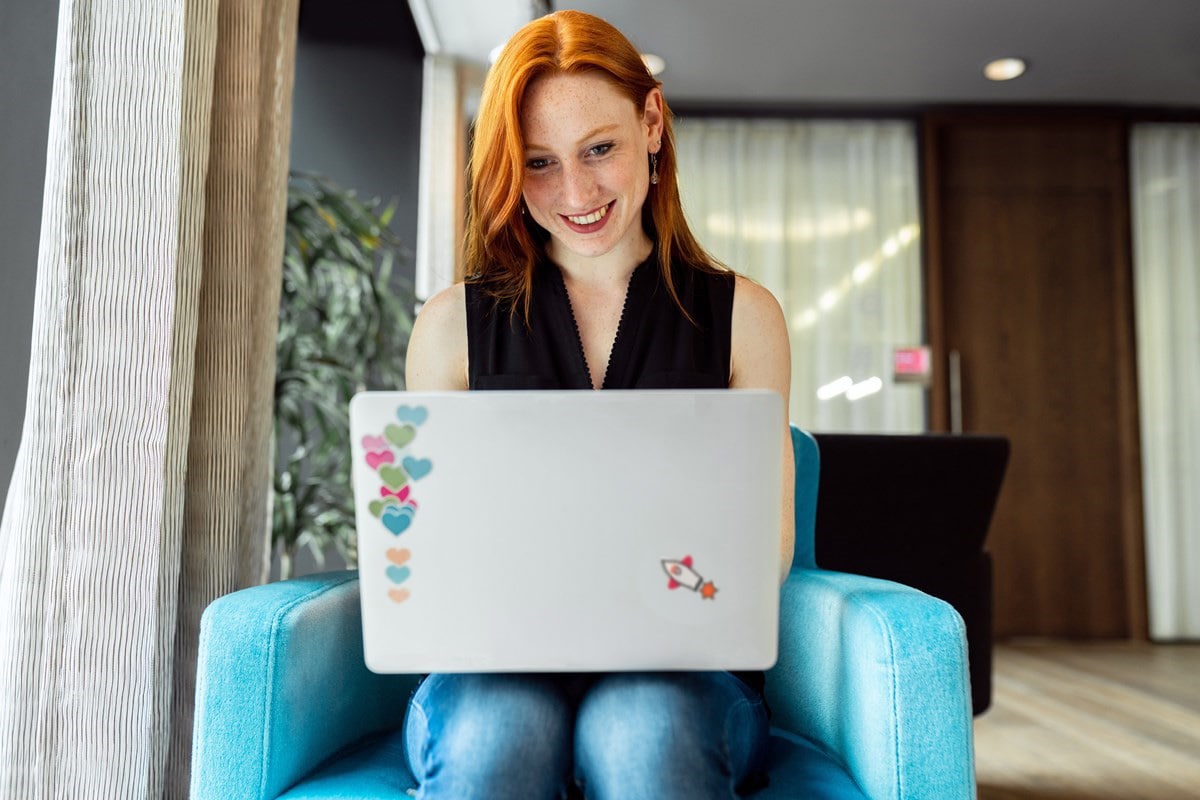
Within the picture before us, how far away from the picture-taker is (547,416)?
0.78m

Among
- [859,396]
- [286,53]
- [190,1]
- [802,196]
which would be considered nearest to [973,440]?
[286,53]

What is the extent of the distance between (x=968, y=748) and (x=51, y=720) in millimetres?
1018

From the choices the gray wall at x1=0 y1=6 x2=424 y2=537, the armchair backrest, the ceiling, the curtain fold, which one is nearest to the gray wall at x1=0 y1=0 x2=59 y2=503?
the curtain fold

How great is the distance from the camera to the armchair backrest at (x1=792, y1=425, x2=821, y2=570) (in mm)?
1438

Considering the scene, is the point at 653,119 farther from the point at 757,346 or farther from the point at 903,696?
the point at 903,696

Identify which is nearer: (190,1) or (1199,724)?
(190,1)

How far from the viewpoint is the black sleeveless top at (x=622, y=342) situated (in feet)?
4.17

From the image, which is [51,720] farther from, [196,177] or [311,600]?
[196,177]

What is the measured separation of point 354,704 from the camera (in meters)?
1.15

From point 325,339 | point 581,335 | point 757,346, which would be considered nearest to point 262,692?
point 581,335

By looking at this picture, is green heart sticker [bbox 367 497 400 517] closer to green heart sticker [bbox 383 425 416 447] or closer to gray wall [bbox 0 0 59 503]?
green heart sticker [bbox 383 425 416 447]

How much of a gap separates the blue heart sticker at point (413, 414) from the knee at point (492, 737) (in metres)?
0.30

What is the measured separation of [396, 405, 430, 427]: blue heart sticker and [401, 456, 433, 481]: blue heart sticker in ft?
0.10

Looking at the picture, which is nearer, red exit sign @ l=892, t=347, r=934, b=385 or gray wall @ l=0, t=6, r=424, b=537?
gray wall @ l=0, t=6, r=424, b=537
